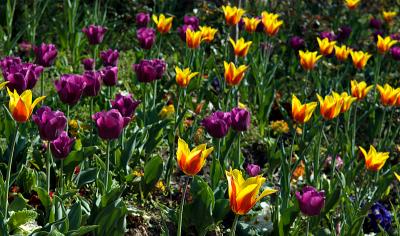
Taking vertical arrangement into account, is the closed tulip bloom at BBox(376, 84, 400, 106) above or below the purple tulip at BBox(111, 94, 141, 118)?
below

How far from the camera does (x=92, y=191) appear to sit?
2.88m

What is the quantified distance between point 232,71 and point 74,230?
1.34 metres

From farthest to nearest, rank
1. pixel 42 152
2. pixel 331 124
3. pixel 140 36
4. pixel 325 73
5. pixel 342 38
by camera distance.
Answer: pixel 325 73 < pixel 342 38 < pixel 331 124 < pixel 140 36 < pixel 42 152

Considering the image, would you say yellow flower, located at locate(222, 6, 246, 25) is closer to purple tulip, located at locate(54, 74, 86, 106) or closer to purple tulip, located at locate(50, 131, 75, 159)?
purple tulip, located at locate(54, 74, 86, 106)

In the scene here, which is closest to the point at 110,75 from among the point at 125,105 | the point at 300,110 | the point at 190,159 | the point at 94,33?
the point at 125,105

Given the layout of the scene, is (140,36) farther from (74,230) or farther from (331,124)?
(74,230)

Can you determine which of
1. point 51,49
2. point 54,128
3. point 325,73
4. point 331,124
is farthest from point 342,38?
point 54,128

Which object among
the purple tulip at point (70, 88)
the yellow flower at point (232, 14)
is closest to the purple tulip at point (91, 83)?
the purple tulip at point (70, 88)

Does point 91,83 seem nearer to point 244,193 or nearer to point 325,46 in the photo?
point 244,193

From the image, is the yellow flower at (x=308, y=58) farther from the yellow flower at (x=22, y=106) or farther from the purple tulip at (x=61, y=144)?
the yellow flower at (x=22, y=106)

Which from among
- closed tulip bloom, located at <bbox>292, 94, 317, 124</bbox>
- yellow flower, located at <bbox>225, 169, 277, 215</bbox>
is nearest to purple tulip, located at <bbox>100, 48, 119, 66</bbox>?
closed tulip bloom, located at <bbox>292, 94, 317, 124</bbox>

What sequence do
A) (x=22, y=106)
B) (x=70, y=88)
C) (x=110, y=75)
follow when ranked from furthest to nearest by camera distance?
(x=110, y=75), (x=70, y=88), (x=22, y=106)

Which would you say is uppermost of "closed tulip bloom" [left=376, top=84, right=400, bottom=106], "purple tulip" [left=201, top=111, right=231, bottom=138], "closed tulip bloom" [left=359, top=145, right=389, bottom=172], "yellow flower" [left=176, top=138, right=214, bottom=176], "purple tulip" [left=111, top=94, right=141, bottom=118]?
"yellow flower" [left=176, top=138, right=214, bottom=176]

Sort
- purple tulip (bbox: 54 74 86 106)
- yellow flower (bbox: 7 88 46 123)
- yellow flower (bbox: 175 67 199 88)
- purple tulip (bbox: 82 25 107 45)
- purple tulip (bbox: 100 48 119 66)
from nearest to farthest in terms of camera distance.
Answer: yellow flower (bbox: 7 88 46 123) → purple tulip (bbox: 54 74 86 106) → yellow flower (bbox: 175 67 199 88) → purple tulip (bbox: 100 48 119 66) → purple tulip (bbox: 82 25 107 45)
